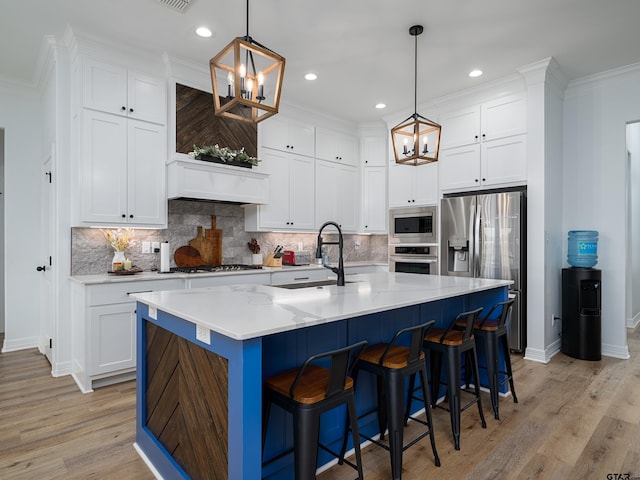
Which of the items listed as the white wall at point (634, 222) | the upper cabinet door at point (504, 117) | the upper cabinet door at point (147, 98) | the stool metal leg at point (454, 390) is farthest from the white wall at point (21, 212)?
the white wall at point (634, 222)

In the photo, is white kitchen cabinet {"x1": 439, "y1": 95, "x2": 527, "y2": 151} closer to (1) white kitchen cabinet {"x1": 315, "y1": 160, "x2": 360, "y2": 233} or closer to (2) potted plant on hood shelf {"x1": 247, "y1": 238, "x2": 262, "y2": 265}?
(1) white kitchen cabinet {"x1": 315, "y1": 160, "x2": 360, "y2": 233}

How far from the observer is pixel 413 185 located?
5082mm

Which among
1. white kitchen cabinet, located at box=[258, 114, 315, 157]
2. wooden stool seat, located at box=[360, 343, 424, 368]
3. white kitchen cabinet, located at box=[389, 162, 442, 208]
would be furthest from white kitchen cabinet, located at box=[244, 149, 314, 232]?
wooden stool seat, located at box=[360, 343, 424, 368]

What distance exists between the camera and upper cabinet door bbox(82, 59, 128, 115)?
130 inches

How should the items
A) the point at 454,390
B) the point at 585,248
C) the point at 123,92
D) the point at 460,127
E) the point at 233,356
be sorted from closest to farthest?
the point at 233,356
the point at 454,390
the point at 123,92
the point at 585,248
the point at 460,127

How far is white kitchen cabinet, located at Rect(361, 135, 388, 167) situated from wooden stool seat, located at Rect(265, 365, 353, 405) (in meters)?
4.41

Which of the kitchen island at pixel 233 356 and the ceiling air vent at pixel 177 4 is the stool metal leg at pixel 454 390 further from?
the ceiling air vent at pixel 177 4

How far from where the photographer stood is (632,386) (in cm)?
321

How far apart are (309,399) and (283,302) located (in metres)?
0.58

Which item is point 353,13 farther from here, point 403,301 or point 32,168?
point 32,168

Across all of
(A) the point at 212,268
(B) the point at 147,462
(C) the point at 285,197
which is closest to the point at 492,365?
(B) the point at 147,462

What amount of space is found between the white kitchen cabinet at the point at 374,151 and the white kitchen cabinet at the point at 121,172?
305 centimetres

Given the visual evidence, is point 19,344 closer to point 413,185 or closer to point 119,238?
point 119,238

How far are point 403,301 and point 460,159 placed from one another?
3.14 metres
